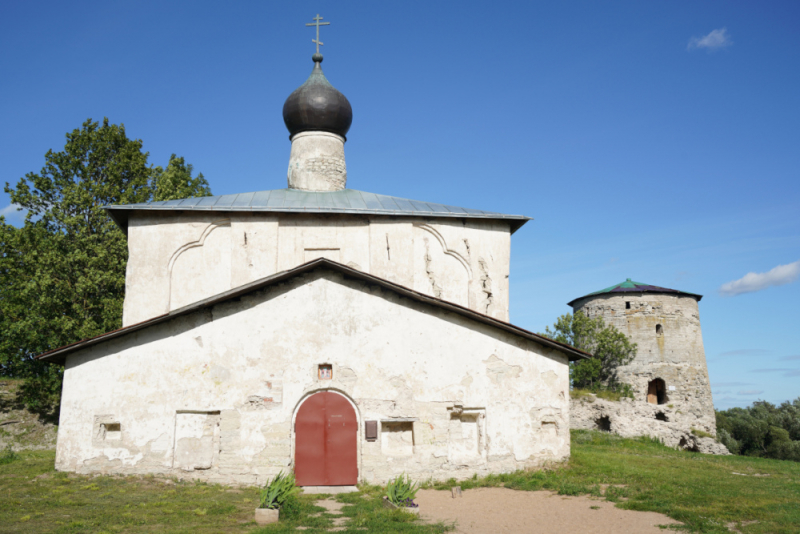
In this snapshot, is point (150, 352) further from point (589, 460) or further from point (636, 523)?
point (589, 460)

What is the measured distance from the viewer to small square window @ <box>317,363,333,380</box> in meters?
10.6

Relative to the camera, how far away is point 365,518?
7.62 metres

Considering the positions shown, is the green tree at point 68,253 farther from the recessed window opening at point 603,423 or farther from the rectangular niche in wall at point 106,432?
the recessed window opening at point 603,423

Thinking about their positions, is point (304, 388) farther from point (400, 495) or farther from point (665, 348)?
point (665, 348)

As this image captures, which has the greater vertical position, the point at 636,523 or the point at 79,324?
the point at 79,324

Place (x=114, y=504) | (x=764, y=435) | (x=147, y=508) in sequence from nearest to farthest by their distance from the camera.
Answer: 1. (x=147, y=508)
2. (x=114, y=504)
3. (x=764, y=435)

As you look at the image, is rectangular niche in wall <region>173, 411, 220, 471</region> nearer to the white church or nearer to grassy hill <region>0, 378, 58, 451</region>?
the white church

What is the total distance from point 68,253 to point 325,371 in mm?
13471

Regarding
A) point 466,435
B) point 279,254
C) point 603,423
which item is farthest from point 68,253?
point 603,423

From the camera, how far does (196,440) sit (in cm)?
1020

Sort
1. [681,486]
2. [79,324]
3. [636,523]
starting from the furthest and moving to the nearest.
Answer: [79,324]
[681,486]
[636,523]

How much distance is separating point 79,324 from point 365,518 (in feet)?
49.5

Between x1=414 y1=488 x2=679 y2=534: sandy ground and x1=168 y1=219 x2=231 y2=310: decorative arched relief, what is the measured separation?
806 cm

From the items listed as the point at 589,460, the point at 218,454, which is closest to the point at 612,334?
the point at 589,460
